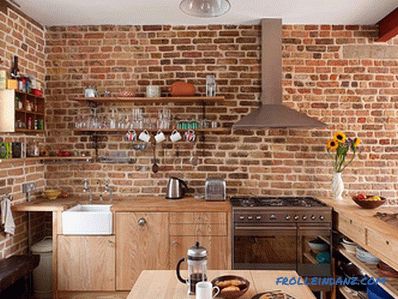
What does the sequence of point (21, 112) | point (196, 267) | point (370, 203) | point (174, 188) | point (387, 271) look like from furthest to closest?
point (174, 188) < point (21, 112) < point (370, 203) < point (387, 271) < point (196, 267)

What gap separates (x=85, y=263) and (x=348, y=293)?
2433 mm

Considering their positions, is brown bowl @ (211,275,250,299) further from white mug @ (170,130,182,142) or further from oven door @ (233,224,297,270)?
white mug @ (170,130,182,142)

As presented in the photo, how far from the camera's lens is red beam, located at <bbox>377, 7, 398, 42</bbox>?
3.42 meters

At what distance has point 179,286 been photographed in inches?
68.9

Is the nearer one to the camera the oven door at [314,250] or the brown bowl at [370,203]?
the brown bowl at [370,203]

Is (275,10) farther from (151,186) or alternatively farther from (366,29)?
(151,186)

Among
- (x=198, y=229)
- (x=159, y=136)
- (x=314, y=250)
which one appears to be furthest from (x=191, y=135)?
(x=314, y=250)

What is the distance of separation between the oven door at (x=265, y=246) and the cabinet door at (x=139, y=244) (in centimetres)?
71

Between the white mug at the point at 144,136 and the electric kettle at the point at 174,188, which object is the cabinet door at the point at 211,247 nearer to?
the electric kettle at the point at 174,188

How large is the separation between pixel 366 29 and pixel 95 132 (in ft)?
10.8

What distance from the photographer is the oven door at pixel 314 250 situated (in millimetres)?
3205

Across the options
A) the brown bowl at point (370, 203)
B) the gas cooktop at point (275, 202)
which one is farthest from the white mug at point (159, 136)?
the brown bowl at point (370, 203)

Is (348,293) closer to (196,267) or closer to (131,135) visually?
(196,267)

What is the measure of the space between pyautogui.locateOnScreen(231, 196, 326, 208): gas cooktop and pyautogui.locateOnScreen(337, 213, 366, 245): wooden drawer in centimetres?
27
